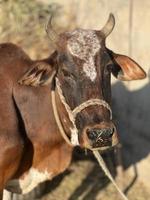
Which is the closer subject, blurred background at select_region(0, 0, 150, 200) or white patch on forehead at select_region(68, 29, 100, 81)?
white patch on forehead at select_region(68, 29, 100, 81)

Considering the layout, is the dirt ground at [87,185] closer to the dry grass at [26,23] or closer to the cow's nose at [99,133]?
the dry grass at [26,23]

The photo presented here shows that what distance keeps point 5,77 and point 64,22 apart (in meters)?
3.47

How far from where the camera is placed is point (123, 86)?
8.49 metres

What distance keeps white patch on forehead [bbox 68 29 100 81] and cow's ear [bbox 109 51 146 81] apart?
376mm

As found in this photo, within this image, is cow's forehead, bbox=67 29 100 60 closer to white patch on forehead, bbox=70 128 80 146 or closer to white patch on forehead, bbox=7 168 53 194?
white patch on forehead, bbox=70 128 80 146

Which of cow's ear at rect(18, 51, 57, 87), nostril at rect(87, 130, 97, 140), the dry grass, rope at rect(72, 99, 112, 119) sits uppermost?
cow's ear at rect(18, 51, 57, 87)

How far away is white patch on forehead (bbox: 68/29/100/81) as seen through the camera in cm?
588

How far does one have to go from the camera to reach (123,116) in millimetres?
8586

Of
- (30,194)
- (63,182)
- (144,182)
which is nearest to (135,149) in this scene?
(144,182)

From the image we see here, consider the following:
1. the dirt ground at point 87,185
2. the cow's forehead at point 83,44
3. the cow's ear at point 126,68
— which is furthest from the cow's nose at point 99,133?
the dirt ground at point 87,185

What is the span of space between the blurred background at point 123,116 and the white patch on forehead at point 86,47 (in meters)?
2.06

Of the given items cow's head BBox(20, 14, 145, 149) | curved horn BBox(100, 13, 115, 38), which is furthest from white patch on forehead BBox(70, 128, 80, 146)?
curved horn BBox(100, 13, 115, 38)

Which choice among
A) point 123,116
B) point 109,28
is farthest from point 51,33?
point 123,116

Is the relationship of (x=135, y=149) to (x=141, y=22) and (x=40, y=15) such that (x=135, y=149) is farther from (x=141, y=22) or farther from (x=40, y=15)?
(x=40, y=15)
